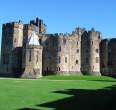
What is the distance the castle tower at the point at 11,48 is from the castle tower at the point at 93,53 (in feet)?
54.8

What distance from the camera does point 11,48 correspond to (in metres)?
76.1

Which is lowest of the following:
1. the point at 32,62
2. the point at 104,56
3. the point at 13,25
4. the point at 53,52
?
the point at 32,62

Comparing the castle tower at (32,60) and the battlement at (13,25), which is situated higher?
the battlement at (13,25)

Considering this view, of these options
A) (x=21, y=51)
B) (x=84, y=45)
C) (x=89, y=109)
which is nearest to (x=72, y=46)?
(x=84, y=45)

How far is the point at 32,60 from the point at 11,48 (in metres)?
6.10

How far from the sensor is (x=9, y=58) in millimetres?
76188

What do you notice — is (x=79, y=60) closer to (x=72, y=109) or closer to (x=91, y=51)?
(x=91, y=51)

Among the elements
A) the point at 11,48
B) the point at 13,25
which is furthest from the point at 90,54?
the point at 13,25

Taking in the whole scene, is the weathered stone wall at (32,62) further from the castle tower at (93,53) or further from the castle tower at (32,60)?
the castle tower at (93,53)

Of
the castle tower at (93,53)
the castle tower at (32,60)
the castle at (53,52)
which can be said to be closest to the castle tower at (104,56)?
the castle at (53,52)

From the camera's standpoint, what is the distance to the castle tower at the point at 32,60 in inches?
2879

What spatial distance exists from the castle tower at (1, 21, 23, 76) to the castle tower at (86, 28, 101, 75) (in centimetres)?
1670

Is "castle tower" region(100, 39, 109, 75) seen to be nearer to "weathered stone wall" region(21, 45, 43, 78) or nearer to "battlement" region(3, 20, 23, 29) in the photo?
"weathered stone wall" region(21, 45, 43, 78)

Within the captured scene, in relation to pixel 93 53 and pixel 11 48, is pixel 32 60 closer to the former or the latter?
pixel 11 48
